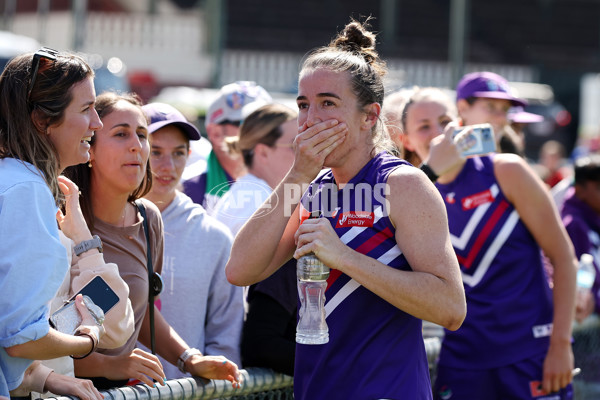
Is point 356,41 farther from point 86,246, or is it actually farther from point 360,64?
point 86,246

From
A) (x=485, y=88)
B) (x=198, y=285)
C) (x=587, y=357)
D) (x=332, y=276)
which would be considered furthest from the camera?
(x=587, y=357)

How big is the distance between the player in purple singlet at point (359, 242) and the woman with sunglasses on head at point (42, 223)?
1.68 ft

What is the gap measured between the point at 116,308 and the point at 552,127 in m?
20.0

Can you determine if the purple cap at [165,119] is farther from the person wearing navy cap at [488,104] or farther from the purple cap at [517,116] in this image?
the purple cap at [517,116]

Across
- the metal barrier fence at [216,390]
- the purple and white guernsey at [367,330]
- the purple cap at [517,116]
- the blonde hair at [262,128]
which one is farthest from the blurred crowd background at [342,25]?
the purple and white guernsey at [367,330]

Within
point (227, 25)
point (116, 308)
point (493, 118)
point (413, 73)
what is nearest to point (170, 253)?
point (116, 308)

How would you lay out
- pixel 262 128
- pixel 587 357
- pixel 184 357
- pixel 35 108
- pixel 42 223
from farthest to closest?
pixel 587 357 → pixel 262 128 → pixel 184 357 → pixel 35 108 → pixel 42 223

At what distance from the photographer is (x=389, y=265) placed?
2594 mm

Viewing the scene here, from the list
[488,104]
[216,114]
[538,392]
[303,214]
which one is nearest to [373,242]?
[303,214]

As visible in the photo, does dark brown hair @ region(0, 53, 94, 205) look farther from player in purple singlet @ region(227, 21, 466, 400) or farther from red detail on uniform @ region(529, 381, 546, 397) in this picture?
red detail on uniform @ region(529, 381, 546, 397)

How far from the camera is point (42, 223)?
2.33m

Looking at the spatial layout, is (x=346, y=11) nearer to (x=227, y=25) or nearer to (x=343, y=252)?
(x=227, y=25)

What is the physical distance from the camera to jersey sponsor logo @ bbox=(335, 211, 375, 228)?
8.57 feet

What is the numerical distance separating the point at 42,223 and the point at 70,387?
56 cm
